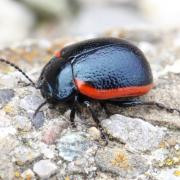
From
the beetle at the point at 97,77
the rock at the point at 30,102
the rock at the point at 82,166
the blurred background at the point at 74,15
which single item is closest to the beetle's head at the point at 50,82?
the beetle at the point at 97,77

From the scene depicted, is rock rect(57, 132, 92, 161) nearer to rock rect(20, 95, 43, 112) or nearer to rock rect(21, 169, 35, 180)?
rock rect(21, 169, 35, 180)

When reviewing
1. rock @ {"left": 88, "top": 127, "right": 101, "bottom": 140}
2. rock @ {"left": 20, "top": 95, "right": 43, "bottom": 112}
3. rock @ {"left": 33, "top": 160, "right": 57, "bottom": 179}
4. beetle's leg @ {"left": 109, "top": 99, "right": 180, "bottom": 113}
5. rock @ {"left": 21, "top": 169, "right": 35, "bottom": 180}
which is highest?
beetle's leg @ {"left": 109, "top": 99, "right": 180, "bottom": 113}

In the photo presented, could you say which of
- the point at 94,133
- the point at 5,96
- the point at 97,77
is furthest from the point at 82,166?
the point at 5,96

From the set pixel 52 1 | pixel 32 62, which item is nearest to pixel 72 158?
pixel 32 62

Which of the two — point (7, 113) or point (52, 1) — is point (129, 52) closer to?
point (7, 113)

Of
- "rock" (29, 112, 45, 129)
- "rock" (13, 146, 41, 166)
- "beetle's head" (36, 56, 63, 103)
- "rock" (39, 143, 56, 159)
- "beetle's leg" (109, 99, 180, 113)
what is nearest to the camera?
"rock" (13, 146, 41, 166)

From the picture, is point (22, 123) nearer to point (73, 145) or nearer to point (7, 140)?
point (7, 140)

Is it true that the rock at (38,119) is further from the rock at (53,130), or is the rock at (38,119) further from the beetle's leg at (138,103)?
the beetle's leg at (138,103)

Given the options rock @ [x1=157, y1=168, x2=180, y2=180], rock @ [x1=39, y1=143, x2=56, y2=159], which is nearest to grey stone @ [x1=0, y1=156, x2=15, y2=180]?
rock @ [x1=39, y1=143, x2=56, y2=159]
